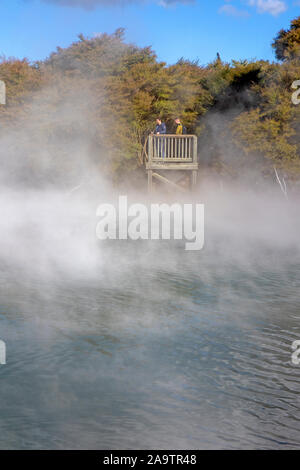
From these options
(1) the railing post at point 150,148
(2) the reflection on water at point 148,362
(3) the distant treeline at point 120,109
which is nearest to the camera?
(2) the reflection on water at point 148,362

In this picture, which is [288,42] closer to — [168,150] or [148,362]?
[168,150]

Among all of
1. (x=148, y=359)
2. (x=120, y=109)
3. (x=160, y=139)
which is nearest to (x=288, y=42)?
A: (x=160, y=139)

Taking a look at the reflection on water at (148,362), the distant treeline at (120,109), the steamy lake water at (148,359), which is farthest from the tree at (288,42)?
the reflection on water at (148,362)

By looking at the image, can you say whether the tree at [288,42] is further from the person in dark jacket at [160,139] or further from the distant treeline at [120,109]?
A: the person in dark jacket at [160,139]

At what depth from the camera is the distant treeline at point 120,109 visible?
61.3 feet

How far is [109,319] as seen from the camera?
646 cm

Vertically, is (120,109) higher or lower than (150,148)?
higher

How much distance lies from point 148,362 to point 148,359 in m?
0.07

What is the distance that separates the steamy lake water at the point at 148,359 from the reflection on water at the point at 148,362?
0.04 ft

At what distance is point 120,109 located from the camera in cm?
2075

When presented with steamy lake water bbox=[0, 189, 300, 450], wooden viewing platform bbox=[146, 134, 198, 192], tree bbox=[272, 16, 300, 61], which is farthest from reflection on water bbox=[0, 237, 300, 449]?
tree bbox=[272, 16, 300, 61]

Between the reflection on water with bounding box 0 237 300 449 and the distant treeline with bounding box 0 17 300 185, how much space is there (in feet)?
35.8

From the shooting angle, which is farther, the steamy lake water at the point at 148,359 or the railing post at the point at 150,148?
the railing post at the point at 150,148
